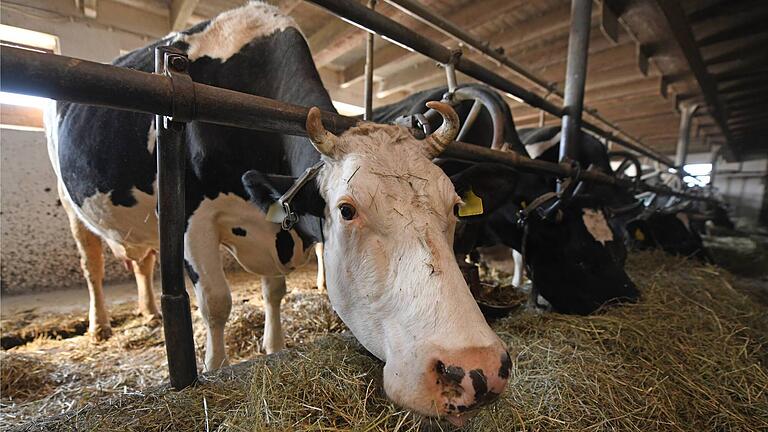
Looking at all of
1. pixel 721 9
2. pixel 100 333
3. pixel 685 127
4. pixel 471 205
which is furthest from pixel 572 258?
pixel 685 127

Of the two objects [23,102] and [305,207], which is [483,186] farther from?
[23,102]

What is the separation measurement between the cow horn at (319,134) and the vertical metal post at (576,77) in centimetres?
229

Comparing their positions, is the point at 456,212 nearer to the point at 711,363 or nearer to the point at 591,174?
the point at 711,363

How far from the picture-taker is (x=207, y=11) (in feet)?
15.1

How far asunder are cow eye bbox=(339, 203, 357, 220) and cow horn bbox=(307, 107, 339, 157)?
21 centimetres

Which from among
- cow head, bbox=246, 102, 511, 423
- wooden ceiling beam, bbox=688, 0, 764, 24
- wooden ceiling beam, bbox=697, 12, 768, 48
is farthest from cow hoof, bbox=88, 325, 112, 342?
wooden ceiling beam, bbox=697, 12, 768, 48

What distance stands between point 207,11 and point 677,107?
27.4 ft

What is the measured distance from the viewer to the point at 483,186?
1798mm

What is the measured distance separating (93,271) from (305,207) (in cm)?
349

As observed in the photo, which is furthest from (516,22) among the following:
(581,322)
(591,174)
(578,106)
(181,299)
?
(181,299)

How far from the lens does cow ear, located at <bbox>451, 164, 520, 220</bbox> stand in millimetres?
1617

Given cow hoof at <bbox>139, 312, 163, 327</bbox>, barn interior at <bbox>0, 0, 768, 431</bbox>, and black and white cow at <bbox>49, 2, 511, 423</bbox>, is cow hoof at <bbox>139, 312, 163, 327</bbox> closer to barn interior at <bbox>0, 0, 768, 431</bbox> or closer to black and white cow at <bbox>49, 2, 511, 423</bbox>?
barn interior at <bbox>0, 0, 768, 431</bbox>

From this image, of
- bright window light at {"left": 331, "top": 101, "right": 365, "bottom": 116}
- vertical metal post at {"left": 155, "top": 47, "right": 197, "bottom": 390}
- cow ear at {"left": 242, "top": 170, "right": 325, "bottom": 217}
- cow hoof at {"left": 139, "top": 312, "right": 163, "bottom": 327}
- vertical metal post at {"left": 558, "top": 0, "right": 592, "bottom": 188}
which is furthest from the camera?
bright window light at {"left": 331, "top": 101, "right": 365, "bottom": 116}

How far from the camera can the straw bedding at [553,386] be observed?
1.00 metres
